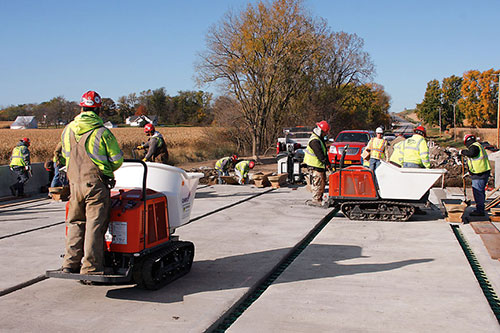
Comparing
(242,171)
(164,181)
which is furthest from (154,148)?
(164,181)

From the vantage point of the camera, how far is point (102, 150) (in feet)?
18.4

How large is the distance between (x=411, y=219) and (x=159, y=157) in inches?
239

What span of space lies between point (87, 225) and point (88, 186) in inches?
16.3

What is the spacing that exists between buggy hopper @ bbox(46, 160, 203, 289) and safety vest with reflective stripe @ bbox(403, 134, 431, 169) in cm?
601

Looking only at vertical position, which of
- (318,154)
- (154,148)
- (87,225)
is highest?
(154,148)

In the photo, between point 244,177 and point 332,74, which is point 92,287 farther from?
point 332,74

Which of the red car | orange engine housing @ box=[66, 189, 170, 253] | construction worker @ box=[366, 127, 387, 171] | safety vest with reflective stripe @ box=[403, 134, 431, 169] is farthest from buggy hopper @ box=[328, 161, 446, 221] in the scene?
the red car

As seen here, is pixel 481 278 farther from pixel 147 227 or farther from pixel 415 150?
pixel 415 150

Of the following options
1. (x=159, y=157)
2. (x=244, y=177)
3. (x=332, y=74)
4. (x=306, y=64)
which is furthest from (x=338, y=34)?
(x=159, y=157)

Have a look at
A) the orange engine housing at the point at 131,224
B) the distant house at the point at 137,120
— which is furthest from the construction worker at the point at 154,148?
the distant house at the point at 137,120

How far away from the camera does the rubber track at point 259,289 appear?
5.11 m

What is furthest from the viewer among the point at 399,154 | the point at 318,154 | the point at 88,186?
the point at 318,154

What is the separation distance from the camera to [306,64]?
39875 mm

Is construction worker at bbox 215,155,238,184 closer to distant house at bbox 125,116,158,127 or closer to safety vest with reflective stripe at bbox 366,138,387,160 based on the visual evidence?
safety vest with reflective stripe at bbox 366,138,387,160
